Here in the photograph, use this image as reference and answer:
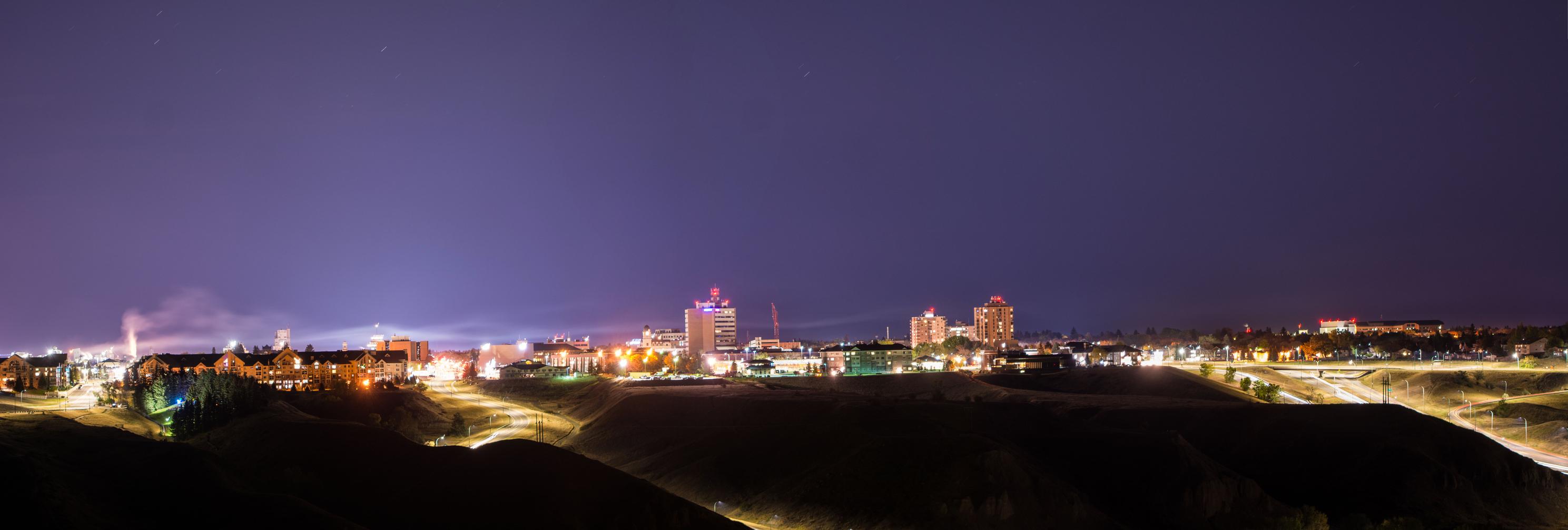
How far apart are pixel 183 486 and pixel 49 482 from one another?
505cm

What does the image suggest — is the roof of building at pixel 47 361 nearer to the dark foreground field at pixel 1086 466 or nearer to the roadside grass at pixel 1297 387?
the dark foreground field at pixel 1086 466

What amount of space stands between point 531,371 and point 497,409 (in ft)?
219

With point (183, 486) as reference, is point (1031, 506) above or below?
below

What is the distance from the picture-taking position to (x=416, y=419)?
95.8 meters

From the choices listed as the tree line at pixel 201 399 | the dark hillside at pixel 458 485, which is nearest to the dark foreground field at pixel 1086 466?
the dark hillside at pixel 458 485

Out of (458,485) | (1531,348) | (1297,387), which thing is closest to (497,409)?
(458,485)

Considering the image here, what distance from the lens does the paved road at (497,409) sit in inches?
3403

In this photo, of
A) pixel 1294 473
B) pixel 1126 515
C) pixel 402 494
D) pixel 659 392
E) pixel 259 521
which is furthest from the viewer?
pixel 659 392

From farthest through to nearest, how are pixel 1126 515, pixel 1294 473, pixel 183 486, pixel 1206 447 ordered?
1. pixel 1206 447
2. pixel 1294 473
3. pixel 1126 515
4. pixel 183 486

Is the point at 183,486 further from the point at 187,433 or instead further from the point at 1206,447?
the point at 1206,447

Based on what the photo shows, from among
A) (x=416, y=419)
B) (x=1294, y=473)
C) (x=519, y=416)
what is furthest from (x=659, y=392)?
(x=1294, y=473)

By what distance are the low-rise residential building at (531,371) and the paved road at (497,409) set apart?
10085 millimetres

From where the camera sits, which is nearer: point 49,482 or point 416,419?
point 49,482

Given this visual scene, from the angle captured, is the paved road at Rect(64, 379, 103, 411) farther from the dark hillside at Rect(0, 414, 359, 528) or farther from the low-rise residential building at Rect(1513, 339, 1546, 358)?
the low-rise residential building at Rect(1513, 339, 1546, 358)
